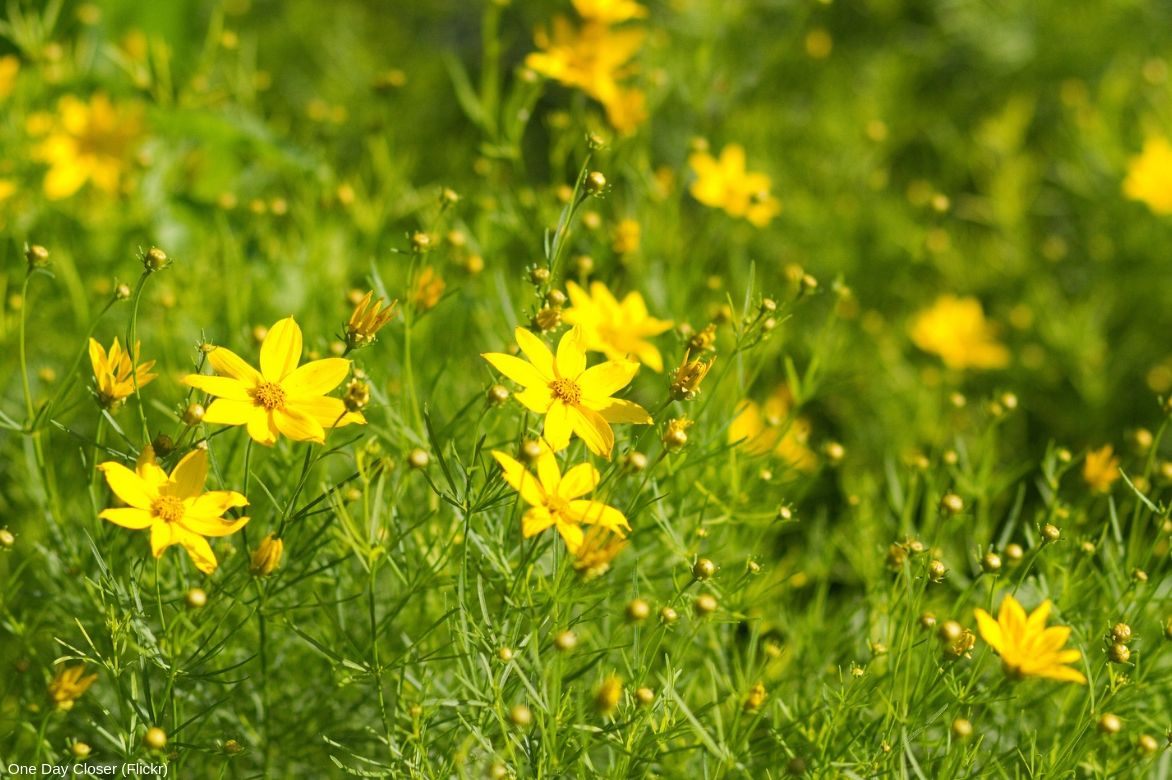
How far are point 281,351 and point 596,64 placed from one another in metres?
0.74

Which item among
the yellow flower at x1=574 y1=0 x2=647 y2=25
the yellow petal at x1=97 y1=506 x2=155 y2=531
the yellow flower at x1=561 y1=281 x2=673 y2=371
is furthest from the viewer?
the yellow flower at x1=574 y1=0 x2=647 y2=25

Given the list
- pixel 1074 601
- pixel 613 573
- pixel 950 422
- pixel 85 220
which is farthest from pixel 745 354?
pixel 85 220

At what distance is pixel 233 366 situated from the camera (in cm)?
82

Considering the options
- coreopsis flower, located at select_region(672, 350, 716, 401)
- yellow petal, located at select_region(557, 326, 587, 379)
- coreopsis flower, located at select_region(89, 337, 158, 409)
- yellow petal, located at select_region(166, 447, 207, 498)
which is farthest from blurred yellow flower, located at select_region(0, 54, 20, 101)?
coreopsis flower, located at select_region(672, 350, 716, 401)

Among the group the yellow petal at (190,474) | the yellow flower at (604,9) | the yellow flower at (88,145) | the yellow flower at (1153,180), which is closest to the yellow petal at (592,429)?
the yellow petal at (190,474)

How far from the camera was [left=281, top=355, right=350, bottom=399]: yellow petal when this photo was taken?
810 mm

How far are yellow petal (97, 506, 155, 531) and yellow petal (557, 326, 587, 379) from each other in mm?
343

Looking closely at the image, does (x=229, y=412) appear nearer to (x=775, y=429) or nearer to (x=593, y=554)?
(x=593, y=554)

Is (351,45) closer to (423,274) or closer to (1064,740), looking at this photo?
(423,274)

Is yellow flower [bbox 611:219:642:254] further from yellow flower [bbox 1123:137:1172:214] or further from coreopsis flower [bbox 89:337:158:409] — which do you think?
yellow flower [bbox 1123:137:1172:214]

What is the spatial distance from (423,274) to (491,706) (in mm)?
441

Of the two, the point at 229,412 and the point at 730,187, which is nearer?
the point at 229,412

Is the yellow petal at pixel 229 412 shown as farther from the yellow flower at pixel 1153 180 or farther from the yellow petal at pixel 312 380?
the yellow flower at pixel 1153 180

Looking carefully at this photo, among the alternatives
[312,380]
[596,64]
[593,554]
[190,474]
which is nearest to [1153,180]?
[596,64]
